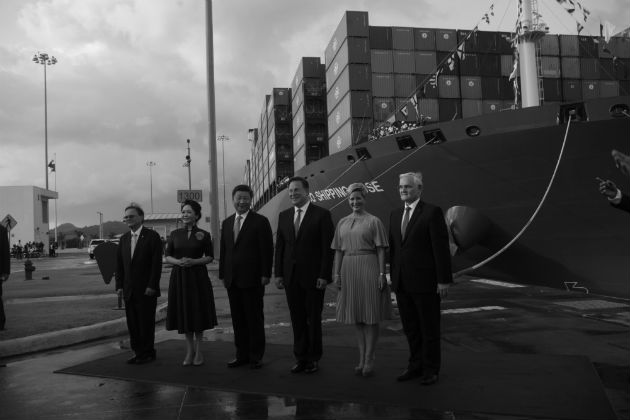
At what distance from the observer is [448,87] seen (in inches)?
731

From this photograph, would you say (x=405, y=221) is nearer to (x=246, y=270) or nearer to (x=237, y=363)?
(x=246, y=270)

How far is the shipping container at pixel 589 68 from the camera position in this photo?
18.9m

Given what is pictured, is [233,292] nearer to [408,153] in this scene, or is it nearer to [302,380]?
[302,380]

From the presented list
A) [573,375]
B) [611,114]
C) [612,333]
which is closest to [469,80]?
[611,114]

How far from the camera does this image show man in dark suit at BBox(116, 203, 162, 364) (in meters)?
5.52

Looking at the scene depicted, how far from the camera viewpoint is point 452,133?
11.1m

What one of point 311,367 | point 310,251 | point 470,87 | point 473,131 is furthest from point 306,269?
point 470,87

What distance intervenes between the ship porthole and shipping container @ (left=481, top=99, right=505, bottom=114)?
8.39 meters

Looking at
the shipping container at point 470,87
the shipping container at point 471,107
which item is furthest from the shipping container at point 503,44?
the shipping container at point 471,107

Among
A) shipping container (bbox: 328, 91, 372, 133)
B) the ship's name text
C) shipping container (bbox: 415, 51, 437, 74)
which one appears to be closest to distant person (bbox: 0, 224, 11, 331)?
the ship's name text

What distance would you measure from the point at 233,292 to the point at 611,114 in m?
7.81

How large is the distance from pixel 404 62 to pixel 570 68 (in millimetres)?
5976

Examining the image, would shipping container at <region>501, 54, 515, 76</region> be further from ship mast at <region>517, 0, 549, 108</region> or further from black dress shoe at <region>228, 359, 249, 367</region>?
black dress shoe at <region>228, 359, 249, 367</region>

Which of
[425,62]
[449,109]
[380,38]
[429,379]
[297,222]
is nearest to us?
[429,379]
